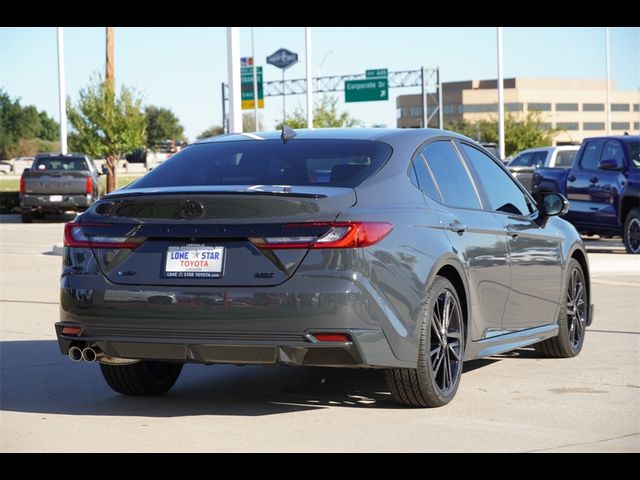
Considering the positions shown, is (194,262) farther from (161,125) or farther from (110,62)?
(161,125)

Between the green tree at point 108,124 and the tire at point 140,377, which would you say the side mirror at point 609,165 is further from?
the green tree at point 108,124

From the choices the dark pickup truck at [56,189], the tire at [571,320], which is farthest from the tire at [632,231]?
the dark pickup truck at [56,189]

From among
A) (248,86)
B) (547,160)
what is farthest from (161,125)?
(547,160)

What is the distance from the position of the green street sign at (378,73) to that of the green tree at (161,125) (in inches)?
2387

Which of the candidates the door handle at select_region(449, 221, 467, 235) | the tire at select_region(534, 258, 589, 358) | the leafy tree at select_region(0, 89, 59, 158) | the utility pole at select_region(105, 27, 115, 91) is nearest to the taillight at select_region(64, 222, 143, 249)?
the door handle at select_region(449, 221, 467, 235)

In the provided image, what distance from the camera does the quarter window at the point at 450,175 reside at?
762cm

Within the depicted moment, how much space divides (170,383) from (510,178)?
2863mm

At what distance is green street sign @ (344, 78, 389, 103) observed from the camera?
74188mm

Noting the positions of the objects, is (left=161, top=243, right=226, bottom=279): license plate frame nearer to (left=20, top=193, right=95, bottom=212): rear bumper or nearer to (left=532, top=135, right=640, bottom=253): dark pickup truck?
(left=532, top=135, right=640, bottom=253): dark pickup truck

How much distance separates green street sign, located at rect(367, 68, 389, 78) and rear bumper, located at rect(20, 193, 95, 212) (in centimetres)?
4167
